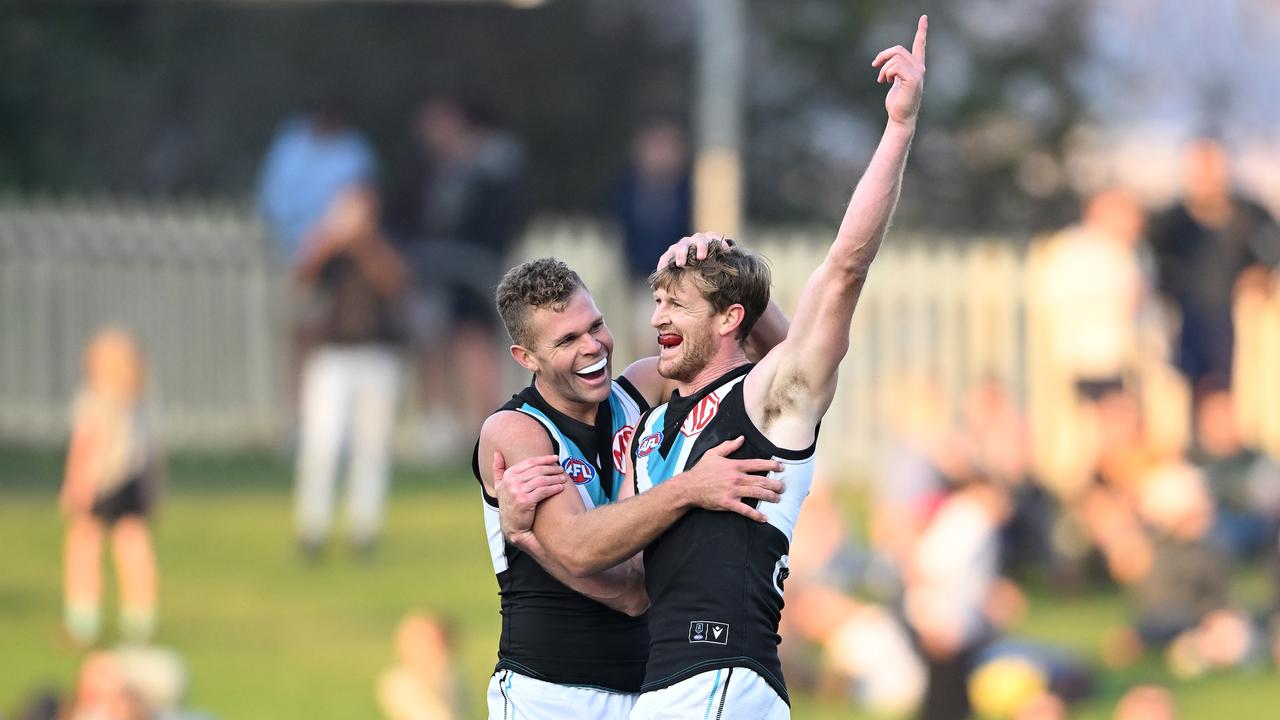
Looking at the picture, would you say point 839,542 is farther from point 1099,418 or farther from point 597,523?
point 597,523

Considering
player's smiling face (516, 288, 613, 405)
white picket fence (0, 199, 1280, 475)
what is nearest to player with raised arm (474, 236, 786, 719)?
player's smiling face (516, 288, 613, 405)

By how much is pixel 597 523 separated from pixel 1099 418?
1089 cm

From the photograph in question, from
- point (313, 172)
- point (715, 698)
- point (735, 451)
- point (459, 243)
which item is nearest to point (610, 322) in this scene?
point (459, 243)

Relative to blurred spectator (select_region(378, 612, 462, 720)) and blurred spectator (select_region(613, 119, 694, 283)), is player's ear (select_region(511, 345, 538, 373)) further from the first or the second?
blurred spectator (select_region(613, 119, 694, 283))

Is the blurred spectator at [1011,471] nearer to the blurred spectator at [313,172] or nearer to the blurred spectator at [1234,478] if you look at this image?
the blurred spectator at [1234,478]

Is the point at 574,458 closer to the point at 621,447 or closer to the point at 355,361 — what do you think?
the point at 621,447

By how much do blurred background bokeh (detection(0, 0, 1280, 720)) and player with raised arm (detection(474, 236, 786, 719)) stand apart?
5232 millimetres

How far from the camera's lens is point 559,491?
5055mm

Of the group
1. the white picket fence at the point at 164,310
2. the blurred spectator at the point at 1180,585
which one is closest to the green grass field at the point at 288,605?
the blurred spectator at the point at 1180,585

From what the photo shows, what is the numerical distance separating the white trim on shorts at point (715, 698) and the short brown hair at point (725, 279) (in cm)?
83

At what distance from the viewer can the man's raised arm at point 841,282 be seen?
4.88 m

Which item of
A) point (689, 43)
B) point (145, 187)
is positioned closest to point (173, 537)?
point (145, 187)

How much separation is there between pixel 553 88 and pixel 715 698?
19.3 metres

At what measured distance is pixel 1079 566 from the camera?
1462cm
